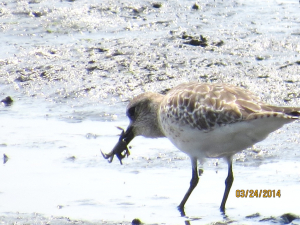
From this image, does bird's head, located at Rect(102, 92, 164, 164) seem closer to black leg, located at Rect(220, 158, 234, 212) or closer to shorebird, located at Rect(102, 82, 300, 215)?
shorebird, located at Rect(102, 82, 300, 215)

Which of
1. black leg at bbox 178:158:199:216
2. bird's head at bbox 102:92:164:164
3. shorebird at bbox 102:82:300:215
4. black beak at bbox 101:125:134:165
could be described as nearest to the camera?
shorebird at bbox 102:82:300:215

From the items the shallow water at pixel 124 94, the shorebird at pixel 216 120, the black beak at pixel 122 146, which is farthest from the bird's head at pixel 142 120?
the shallow water at pixel 124 94

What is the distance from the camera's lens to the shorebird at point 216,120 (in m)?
6.62

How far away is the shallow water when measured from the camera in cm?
732

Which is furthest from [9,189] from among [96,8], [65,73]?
[96,8]

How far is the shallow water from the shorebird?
21.1 inches

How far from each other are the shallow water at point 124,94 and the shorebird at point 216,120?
54cm

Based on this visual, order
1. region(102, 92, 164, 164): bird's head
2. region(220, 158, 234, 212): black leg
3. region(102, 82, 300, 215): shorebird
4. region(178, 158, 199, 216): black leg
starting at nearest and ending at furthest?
1. region(102, 82, 300, 215): shorebird
2. region(220, 158, 234, 212): black leg
3. region(178, 158, 199, 216): black leg
4. region(102, 92, 164, 164): bird's head

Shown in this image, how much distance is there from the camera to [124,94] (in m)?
10.5

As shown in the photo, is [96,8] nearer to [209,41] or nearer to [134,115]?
[209,41]

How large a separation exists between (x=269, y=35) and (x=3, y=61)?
14.1ft

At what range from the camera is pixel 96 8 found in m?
13.8

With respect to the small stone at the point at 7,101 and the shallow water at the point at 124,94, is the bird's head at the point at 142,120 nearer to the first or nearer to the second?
the shallow water at the point at 124,94
